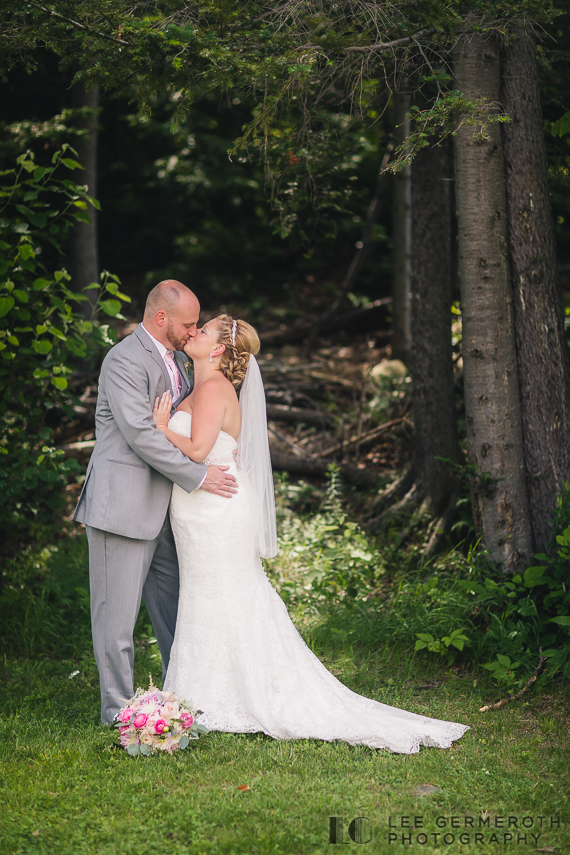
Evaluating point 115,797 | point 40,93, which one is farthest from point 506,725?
point 40,93

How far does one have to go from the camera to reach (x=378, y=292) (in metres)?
12.0

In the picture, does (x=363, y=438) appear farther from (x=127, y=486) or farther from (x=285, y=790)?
(x=285, y=790)

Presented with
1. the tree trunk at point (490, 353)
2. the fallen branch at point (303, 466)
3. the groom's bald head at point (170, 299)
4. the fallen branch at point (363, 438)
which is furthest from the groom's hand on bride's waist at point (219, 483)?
the fallen branch at point (363, 438)

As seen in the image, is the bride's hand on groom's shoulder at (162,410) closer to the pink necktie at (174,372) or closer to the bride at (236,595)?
the bride at (236,595)

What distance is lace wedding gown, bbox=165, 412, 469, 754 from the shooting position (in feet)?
12.5

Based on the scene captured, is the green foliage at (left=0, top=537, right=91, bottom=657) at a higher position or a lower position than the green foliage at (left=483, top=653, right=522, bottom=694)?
higher

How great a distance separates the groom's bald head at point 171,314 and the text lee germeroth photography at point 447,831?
8.27ft

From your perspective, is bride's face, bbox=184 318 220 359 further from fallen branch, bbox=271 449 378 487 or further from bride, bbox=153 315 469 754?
fallen branch, bbox=271 449 378 487

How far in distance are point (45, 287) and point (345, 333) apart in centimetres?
649

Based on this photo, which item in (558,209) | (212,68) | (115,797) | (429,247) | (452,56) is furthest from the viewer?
(429,247)

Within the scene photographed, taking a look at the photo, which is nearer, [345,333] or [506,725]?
[506,725]

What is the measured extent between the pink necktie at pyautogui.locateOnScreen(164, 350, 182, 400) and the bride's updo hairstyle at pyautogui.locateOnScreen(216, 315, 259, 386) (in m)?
0.29

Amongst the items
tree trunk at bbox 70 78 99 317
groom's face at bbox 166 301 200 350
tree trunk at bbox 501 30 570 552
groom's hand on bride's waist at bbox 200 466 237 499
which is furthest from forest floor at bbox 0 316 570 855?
tree trunk at bbox 70 78 99 317

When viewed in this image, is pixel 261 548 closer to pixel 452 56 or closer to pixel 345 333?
pixel 452 56
